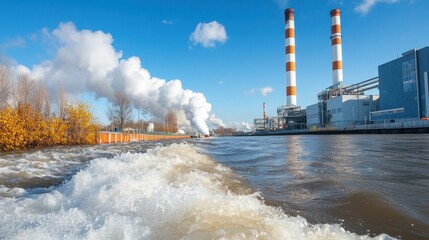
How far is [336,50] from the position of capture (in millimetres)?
59500

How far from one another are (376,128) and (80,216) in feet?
148

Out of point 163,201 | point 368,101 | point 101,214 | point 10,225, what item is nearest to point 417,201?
point 163,201

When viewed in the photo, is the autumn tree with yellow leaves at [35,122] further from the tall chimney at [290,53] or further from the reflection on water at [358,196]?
the tall chimney at [290,53]

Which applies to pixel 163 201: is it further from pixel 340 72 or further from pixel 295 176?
pixel 340 72

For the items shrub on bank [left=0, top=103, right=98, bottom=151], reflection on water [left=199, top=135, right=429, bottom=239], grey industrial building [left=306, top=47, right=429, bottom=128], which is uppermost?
grey industrial building [left=306, top=47, right=429, bottom=128]

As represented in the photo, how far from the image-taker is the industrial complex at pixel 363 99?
1654 inches

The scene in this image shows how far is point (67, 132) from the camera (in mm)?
27328

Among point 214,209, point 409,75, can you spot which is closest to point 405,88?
point 409,75

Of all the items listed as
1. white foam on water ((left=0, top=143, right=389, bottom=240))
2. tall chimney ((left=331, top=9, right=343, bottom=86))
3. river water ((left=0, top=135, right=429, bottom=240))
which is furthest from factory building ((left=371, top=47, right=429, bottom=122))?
white foam on water ((left=0, top=143, right=389, bottom=240))

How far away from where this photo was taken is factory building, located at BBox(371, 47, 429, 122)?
41.6 meters

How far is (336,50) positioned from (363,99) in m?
11.0

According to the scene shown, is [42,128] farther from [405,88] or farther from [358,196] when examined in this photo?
[405,88]

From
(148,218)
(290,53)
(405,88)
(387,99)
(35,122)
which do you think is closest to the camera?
(148,218)

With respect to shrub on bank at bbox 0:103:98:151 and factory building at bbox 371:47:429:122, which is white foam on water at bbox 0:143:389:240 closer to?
Result: shrub on bank at bbox 0:103:98:151
